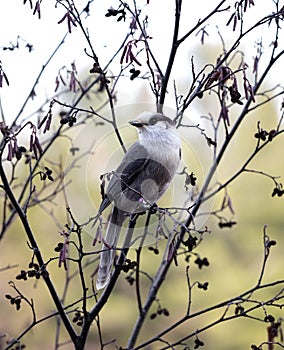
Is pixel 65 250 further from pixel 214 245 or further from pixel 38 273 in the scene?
pixel 214 245

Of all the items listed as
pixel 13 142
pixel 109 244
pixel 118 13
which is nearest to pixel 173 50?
pixel 118 13

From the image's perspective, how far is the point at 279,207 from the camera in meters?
4.99

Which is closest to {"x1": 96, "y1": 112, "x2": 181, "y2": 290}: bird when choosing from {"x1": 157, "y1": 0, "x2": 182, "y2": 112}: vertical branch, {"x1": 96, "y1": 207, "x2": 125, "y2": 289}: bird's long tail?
{"x1": 96, "y1": 207, "x2": 125, "y2": 289}: bird's long tail

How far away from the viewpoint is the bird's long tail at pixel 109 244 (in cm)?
133

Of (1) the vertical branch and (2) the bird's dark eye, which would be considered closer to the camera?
(1) the vertical branch

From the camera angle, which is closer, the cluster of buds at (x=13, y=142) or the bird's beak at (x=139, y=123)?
the cluster of buds at (x=13, y=142)

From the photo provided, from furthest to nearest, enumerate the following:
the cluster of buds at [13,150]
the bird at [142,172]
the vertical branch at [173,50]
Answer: the bird at [142,172], the vertical branch at [173,50], the cluster of buds at [13,150]

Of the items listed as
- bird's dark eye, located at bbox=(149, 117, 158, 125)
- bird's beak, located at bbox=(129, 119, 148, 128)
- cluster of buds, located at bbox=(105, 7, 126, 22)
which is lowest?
bird's beak, located at bbox=(129, 119, 148, 128)

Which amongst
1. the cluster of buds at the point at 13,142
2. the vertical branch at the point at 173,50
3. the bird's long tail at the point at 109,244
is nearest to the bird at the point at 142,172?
the bird's long tail at the point at 109,244

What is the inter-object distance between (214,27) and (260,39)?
12 centimetres

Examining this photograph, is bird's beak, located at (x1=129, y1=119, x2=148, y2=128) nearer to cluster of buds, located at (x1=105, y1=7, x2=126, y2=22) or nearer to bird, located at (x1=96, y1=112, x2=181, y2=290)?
bird, located at (x1=96, y1=112, x2=181, y2=290)

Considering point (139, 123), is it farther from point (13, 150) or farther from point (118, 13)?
point (13, 150)

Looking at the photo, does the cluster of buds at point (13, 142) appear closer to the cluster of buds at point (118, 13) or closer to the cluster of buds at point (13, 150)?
the cluster of buds at point (13, 150)

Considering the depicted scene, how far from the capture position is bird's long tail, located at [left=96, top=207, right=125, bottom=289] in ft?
4.36
